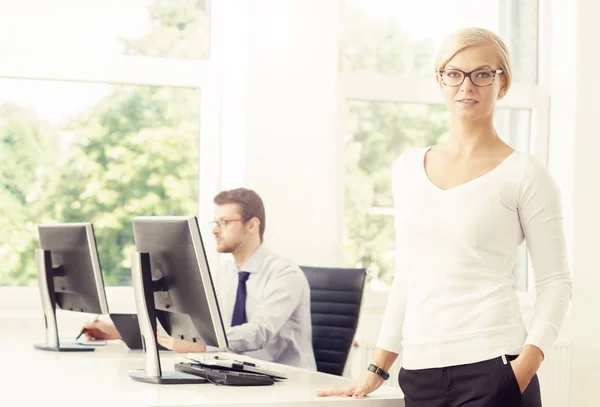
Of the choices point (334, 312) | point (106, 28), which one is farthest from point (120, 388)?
point (106, 28)

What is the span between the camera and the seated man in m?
3.22

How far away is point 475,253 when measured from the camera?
1.92m

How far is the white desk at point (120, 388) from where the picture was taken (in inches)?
80.8

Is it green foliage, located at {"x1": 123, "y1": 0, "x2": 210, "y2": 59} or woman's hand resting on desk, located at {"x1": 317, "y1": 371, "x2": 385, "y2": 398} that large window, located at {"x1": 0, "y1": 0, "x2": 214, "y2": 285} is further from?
woman's hand resting on desk, located at {"x1": 317, "y1": 371, "x2": 385, "y2": 398}

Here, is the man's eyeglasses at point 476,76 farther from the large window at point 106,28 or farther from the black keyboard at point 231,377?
the large window at point 106,28

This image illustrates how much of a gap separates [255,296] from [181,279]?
117 cm

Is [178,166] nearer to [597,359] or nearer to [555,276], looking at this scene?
[597,359]

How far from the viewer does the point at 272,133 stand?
427 centimetres

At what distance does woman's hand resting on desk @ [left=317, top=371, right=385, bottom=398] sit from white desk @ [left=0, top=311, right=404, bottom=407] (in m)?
0.02

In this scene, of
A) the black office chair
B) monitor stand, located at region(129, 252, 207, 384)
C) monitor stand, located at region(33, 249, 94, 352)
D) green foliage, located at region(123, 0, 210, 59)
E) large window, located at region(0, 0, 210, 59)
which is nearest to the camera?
monitor stand, located at region(129, 252, 207, 384)

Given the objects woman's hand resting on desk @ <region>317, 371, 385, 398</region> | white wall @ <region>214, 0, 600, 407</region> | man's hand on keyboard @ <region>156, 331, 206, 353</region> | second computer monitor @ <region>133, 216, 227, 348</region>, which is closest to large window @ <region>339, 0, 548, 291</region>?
white wall @ <region>214, 0, 600, 407</region>

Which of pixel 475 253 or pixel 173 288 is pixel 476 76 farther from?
pixel 173 288

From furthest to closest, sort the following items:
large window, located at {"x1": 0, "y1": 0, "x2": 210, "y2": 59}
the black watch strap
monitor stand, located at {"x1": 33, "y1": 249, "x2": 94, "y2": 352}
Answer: large window, located at {"x1": 0, "y1": 0, "x2": 210, "y2": 59} → monitor stand, located at {"x1": 33, "y1": 249, "x2": 94, "y2": 352} → the black watch strap

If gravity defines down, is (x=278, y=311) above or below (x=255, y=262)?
below
